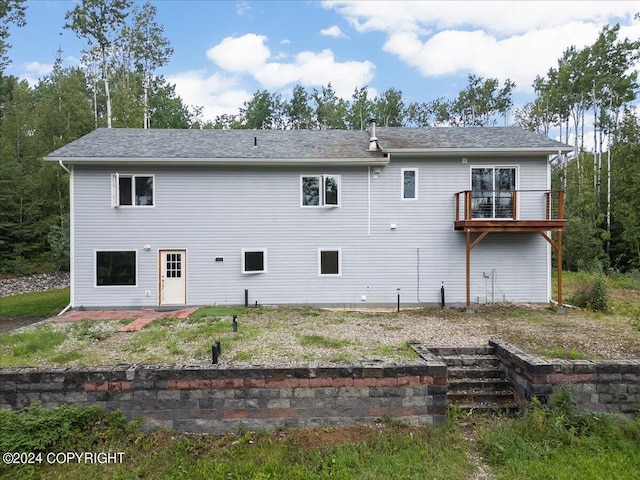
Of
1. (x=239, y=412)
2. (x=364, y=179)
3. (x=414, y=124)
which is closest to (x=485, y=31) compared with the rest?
(x=414, y=124)

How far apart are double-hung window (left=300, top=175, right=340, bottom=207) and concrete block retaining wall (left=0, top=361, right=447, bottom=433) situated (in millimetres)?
7401

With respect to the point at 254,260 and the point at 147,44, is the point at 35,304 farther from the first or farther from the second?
the point at 147,44

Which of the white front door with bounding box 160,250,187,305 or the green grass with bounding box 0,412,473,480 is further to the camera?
the white front door with bounding box 160,250,187,305

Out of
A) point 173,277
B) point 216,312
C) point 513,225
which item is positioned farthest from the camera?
point 173,277

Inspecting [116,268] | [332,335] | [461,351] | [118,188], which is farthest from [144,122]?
[461,351]

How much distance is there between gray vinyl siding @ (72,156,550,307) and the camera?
424 inches

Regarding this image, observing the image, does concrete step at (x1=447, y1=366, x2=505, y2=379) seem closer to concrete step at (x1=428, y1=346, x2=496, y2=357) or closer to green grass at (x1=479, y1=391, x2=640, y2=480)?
concrete step at (x1=428, y1=346, x2=496, y2=357)

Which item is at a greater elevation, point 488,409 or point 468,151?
point 468,151

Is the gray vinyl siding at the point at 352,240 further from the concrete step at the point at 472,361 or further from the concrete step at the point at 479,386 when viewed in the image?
the concrete step at the point at 479,386

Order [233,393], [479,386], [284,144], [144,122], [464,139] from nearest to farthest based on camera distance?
1. [233,393]
2. [479,386]
3. [464,139]
4. [284,144]
5. [144,122]

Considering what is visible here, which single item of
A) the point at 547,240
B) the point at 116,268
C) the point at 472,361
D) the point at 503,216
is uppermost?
the point at 503,216

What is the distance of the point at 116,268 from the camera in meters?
10.5

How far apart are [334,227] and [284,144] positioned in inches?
140

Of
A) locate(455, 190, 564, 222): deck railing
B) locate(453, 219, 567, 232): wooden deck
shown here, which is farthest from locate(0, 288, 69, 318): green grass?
locate(455, 190, 564, 222): deck railing
